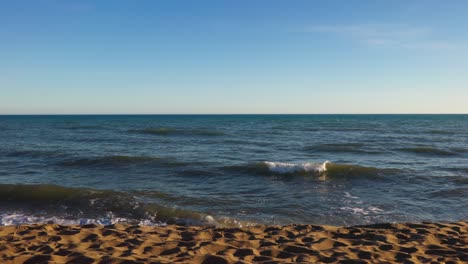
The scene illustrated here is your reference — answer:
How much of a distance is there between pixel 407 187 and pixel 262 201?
6392mm

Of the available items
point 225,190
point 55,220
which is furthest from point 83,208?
point 225,190

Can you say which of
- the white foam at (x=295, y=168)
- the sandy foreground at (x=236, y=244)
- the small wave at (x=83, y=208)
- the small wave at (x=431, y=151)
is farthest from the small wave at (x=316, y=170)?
the small wave at (x=431, y=151)

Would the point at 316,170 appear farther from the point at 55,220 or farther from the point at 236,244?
the point at 55,220

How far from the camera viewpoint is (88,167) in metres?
18.0

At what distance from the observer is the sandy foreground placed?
18.7ft

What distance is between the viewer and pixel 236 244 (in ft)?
21.4

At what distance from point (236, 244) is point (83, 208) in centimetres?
623

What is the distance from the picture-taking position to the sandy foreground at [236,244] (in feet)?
18.7

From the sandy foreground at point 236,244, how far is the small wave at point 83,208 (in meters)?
1.70

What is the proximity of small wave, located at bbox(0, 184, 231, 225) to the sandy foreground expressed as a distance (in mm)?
1703

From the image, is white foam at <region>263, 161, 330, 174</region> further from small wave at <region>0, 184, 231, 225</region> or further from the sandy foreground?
the sandy foreground

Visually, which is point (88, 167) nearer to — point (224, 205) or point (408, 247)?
point (224, 205)

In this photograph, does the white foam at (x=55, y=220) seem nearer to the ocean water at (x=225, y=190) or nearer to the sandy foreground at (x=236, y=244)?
the ocean water at (x=225, y=190)

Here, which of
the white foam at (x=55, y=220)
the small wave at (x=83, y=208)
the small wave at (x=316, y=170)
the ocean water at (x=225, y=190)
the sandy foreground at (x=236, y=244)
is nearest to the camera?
the sandy foreground at (x=236, y=244)
